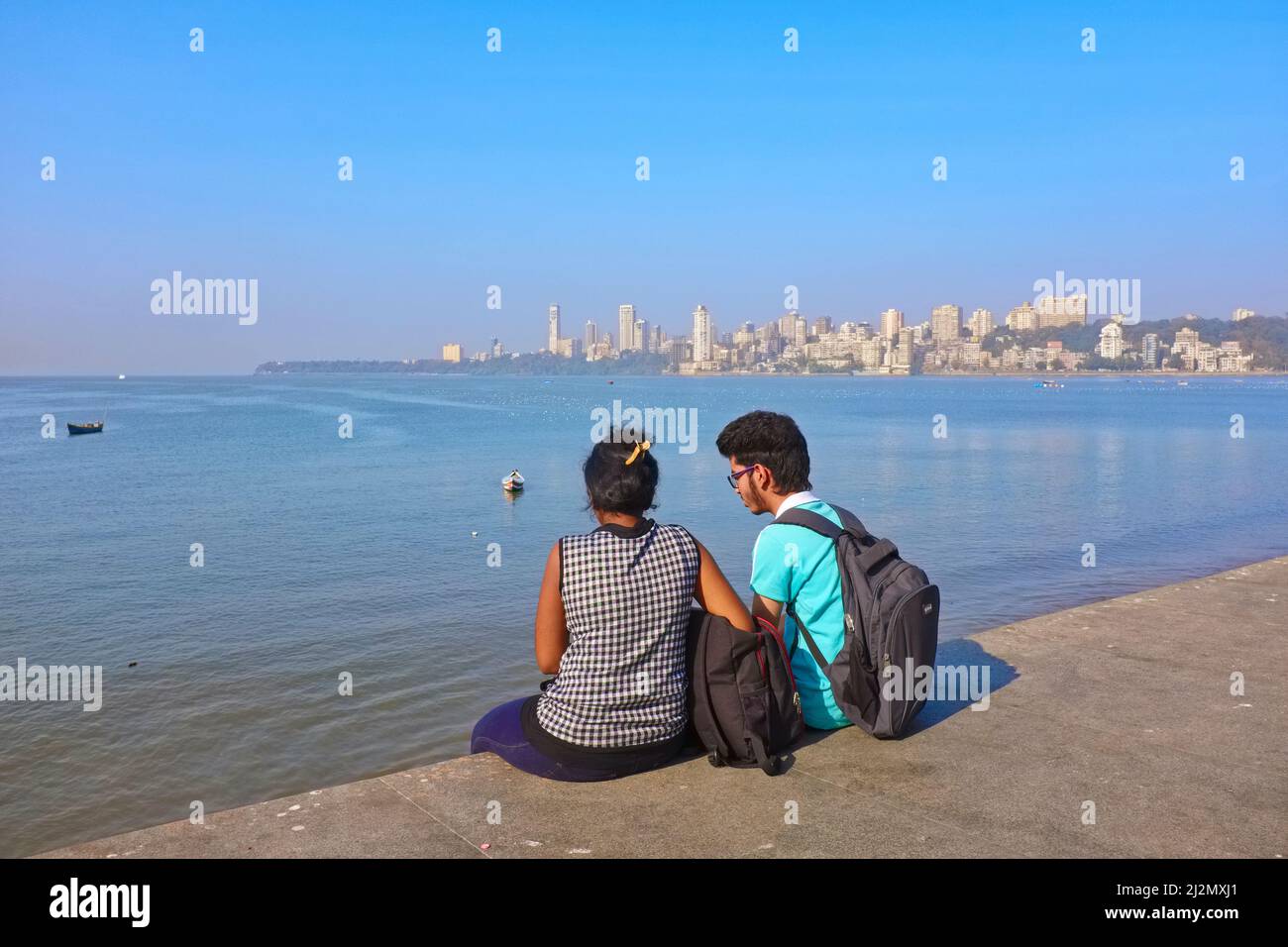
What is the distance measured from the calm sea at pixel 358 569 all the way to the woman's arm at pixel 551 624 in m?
3.70

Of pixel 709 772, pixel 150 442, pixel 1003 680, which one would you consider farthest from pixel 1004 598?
pixel 150 442

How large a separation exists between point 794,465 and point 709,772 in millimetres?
1478

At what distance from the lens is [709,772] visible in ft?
14.6

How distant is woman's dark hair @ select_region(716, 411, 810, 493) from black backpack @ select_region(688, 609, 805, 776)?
0.80 m

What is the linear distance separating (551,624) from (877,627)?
Answer: 150 centimetres

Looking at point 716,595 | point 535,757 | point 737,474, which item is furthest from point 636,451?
point 535,757

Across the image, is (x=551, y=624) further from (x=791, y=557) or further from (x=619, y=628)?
(x=791, y=557)

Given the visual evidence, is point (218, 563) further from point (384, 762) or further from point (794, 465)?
point (794, 465)

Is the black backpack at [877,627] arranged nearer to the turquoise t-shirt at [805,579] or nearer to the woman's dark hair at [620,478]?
the turquoise t-shirt at [805,579]

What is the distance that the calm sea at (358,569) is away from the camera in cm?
802

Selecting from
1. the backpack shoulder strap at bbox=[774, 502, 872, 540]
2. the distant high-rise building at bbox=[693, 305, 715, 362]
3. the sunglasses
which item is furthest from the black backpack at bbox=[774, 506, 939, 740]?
the distant high-rise building at bbox=[693, 305, 715, 362]

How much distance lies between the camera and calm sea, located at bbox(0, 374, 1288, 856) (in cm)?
802
